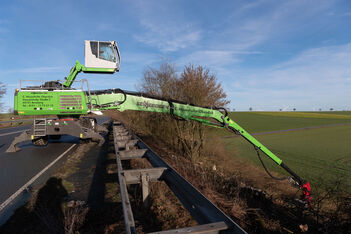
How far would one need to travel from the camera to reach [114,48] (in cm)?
793

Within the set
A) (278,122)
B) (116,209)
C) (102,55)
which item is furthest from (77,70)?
(278,122)

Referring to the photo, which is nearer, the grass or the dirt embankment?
the dirt embankment

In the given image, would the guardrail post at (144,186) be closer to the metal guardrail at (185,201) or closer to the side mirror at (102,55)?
the metal guardrail at (185,201)

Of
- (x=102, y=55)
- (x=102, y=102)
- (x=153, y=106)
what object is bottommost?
(x=153, y=106)

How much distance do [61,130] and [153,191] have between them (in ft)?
22.6

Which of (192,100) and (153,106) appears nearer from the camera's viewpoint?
(153,106)

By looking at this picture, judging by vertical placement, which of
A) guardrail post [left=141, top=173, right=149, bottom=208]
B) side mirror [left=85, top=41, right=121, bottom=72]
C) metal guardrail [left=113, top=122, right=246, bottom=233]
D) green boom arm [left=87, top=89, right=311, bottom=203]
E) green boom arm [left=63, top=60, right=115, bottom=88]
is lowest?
guardrail post [left=141, top=173, right=149, bottom=208]

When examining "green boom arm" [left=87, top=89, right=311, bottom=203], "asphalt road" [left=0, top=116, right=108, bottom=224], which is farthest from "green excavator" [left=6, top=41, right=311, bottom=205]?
"asphalt road" [left=0, top=116, right=108, bottom=224]

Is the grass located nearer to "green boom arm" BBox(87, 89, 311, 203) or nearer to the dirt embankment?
"green boom arm" BBox(87, 89, 311, 203)

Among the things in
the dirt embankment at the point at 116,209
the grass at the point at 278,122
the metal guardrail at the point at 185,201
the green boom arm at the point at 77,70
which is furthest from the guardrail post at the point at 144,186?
the grass at the point at 278,122

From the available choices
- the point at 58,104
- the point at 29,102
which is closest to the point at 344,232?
the point at 58,104

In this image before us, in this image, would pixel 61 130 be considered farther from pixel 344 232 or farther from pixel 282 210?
pixel 344 232

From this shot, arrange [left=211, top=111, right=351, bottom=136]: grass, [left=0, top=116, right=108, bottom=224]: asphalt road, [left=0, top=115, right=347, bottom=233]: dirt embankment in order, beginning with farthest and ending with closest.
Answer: [left=211, top=111, right=351, bottom=136]: grass, [left=0, top=116, right=108, bottom=224]: asphalt road, [left=0, top=115, right=347, bottom=233]: dirt embankment

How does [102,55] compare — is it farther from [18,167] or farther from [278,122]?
[278,122]
